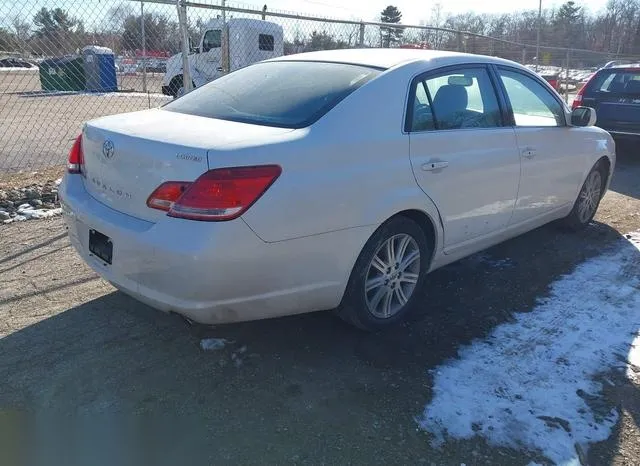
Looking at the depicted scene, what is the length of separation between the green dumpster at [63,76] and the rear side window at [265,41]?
6973mm

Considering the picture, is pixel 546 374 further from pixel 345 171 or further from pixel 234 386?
pixel 234 386

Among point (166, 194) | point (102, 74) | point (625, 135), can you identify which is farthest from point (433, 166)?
point (102, 74)

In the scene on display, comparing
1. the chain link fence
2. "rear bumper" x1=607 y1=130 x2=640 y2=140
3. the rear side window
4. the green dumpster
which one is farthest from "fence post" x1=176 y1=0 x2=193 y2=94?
the green dumpster

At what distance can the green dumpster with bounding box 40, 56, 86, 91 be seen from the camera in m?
19.8

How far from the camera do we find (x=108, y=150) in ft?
9.70

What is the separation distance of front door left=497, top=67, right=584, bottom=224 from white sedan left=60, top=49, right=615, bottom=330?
0.13 ft

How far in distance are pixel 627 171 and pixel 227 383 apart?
7.86 meters

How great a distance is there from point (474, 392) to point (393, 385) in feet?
1.33

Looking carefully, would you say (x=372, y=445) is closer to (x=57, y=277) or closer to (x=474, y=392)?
(x=474, y=392)

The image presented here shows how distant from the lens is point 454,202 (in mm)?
3594

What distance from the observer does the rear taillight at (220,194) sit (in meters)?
2.53

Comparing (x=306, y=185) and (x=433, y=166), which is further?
(x=433, y=166)

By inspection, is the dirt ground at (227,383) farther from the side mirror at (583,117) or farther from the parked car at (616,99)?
the parked car at (616,99)

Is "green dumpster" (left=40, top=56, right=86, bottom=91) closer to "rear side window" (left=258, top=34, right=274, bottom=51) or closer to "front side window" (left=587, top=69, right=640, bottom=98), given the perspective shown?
"rear side window" (left=258, top=34, right=274, bottom=51)
